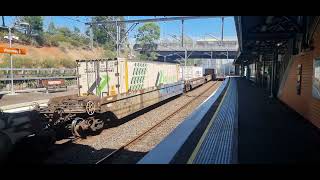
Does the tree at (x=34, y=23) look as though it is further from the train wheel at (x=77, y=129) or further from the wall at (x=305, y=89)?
the wall at (x=305, y=89)

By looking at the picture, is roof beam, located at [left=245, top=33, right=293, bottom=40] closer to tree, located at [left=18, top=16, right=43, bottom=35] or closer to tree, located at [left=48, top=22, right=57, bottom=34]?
tree, located at [left=18, top=16, right=43, bottom=35]

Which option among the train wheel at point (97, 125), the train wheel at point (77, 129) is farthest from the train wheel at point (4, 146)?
the train wheel at point (97, 125)

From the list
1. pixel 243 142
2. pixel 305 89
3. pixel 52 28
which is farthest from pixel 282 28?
pixel 52 28

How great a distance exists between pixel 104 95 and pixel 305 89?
30.7 feet

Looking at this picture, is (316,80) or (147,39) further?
(147,39)

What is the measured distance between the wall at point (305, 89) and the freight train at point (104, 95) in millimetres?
7615

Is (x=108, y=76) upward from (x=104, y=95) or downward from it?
upward

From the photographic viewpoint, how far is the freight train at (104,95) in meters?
14.1

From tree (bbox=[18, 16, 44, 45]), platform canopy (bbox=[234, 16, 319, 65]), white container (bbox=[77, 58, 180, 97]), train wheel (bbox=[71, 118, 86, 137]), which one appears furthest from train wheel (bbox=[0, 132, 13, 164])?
tree (bbox=[18, 16, 44, 45])

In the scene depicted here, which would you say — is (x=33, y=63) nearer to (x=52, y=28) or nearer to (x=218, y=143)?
(x=52, y=28)

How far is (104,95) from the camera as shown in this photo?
17875mm

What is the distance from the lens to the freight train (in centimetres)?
1414

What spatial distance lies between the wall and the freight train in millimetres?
7615

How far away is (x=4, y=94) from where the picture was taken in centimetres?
2736
